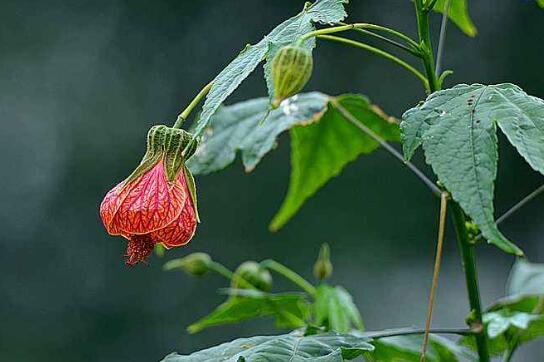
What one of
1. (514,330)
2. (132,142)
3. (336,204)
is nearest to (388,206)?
(336,204)

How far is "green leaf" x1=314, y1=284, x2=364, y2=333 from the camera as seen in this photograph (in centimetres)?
93

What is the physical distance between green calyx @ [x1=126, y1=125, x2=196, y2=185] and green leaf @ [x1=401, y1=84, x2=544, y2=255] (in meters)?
0.19

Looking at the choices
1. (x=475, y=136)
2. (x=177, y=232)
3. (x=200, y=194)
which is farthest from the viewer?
(x=200, y=194)

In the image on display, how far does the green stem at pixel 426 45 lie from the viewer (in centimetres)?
70

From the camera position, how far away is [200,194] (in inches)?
117

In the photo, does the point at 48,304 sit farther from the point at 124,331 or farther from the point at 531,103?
the point at 531,103

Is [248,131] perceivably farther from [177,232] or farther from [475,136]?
[475,136]

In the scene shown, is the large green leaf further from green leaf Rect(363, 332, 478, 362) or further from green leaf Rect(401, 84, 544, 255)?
green leaf Rect(401, 84, 544, 255)

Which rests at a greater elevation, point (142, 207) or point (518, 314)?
point (142, 207)

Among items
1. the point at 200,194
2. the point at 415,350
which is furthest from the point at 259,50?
the point at 200,194

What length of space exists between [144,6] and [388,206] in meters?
1.18

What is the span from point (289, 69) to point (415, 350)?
0.36m

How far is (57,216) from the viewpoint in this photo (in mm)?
3080

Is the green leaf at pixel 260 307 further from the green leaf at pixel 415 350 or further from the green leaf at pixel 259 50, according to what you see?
the green leaf at pixel 259 50
